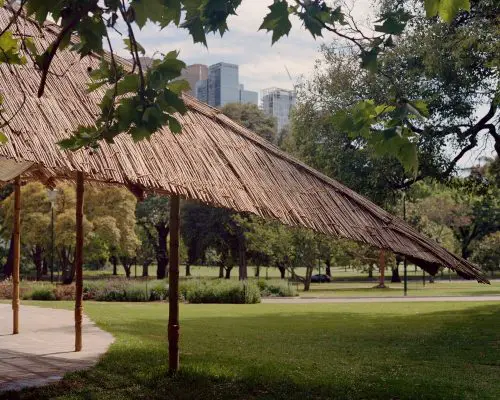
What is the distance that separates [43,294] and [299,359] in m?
15.8

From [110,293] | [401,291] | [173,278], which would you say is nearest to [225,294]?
[110,293]

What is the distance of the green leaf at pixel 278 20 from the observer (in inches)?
141

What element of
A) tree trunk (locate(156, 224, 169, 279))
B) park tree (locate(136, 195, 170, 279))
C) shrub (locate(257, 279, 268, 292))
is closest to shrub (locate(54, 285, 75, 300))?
shrub (locate(257, 279, 268, 292))

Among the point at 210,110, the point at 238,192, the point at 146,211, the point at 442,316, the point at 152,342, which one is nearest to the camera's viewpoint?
the point at 238,192

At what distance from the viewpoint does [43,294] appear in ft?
76.0

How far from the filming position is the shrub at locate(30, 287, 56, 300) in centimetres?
2311

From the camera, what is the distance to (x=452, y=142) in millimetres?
16562

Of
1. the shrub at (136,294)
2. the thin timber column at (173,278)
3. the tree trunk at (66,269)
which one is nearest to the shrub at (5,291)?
the shrub at (136,294)

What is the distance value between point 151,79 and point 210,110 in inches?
177

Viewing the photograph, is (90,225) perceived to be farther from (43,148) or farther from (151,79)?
(151,79)

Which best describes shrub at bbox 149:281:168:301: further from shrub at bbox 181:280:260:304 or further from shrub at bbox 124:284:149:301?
shrub at bbox 181:280:260:304

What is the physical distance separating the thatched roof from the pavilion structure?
0.01 m

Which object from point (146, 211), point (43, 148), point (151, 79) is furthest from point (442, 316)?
point (146, 211)

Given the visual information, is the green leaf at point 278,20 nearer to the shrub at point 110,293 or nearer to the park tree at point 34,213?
the shrub at point 110,293
